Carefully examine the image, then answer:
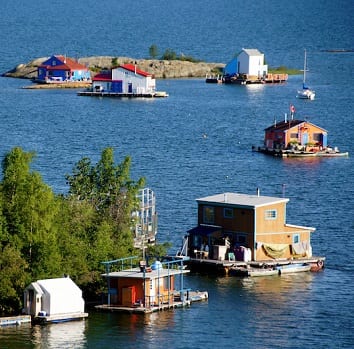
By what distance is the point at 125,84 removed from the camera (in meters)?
108

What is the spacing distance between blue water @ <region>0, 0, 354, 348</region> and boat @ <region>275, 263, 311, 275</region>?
342 millimetres

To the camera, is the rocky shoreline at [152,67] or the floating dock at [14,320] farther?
the rocky shoreline at [152,67]

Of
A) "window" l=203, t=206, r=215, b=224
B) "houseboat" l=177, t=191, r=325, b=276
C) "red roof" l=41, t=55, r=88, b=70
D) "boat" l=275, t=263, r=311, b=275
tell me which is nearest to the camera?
"boat" l=275, t=263, r=311, b=275

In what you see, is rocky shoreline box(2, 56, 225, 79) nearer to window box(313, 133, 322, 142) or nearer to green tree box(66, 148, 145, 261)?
window box(313, 133, 322, 142)

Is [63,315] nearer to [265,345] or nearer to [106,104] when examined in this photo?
[265,345]

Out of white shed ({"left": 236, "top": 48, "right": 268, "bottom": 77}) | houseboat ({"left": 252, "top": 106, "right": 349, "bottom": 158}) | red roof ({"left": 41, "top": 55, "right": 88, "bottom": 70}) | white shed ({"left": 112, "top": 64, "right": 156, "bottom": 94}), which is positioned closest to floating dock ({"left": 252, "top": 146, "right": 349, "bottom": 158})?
houseboat ({"left": 252, "top": 106, "right": 349, "bottom": 158})

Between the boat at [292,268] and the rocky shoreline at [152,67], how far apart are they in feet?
250

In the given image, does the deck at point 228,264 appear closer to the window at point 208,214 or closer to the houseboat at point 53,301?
the window at point 208,214

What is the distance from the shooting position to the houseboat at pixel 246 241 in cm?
4684

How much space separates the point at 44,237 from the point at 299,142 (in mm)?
37426

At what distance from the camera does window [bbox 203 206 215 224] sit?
48156mm

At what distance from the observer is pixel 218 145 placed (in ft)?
262

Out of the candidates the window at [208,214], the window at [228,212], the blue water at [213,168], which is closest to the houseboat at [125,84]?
the blue water at [213,168]

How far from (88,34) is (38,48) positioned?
2850cm
